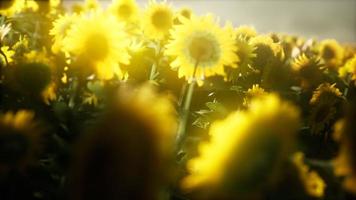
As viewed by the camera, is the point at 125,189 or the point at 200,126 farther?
the point at 200,126

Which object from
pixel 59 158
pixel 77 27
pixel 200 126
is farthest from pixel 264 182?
pixel 200 126

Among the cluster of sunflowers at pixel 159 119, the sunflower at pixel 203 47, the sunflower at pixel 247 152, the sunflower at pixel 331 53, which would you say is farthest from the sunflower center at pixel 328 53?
the sunflower at pixel 247 152

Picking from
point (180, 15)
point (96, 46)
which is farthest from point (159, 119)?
point (180, 15)

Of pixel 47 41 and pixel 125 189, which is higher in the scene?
pixel 47 41

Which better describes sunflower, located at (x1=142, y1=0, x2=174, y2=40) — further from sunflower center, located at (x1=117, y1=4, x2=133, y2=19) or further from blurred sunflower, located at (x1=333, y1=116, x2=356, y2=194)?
blurred sunflower, located at (x1=333, y1=116, x2=356, y2=194)

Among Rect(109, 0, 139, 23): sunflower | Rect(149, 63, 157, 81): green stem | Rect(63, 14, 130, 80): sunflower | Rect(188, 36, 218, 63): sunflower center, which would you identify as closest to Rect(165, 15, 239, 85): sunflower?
Rect(188, 36, 218, 63): sunflower center

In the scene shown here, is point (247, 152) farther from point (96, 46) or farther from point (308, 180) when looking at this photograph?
point (96, 46)

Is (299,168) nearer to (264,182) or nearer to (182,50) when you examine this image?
(264,182)
